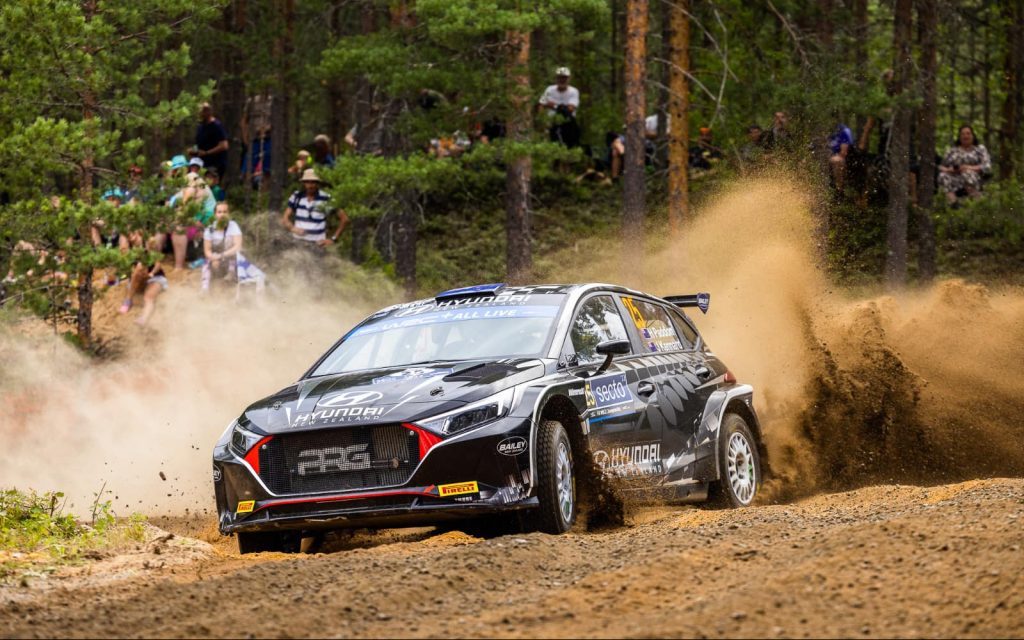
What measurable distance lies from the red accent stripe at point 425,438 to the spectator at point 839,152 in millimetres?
15785

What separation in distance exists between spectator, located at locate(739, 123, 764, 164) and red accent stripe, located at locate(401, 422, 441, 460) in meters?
12.8

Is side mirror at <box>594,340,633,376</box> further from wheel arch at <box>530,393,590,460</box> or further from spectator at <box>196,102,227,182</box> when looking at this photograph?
spectator at <box>196,102,227,182</box>

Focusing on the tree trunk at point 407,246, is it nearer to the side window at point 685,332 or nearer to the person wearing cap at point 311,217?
the person wearing cap at point 311,217

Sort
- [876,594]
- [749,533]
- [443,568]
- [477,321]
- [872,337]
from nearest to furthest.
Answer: [876,594] → [443,568] → [749,533] → [477,321] → [872,337]

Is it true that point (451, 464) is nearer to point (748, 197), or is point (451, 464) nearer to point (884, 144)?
point (748, 197)

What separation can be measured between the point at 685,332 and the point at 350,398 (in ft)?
12.6

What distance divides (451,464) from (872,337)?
6.59 m

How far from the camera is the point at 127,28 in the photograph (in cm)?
1741

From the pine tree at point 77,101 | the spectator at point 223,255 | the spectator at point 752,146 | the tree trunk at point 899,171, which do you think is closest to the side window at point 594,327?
the pine tree at point 77,101

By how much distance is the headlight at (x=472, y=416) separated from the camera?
799 cm

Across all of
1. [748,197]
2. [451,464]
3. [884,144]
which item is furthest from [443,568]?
[884,144]

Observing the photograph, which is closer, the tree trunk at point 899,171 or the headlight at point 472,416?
the headlight at point 472,416

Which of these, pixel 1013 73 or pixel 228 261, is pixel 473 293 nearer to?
pixel 228 261

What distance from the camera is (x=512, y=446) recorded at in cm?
798
